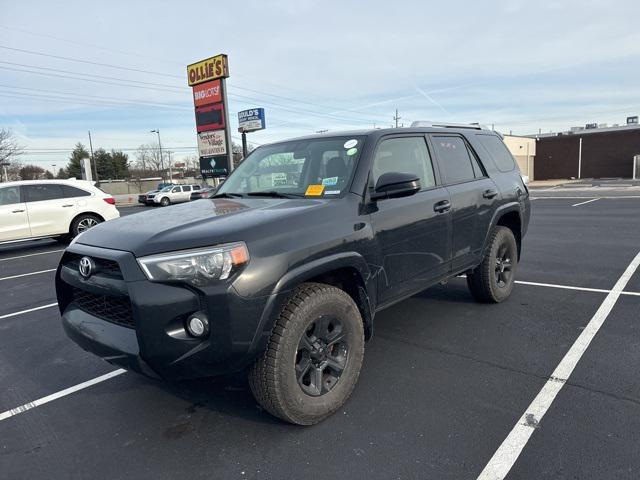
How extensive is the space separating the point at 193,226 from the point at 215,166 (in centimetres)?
1642

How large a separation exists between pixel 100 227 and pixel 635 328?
15.1ft

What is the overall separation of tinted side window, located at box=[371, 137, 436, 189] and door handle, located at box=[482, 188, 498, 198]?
82 cm

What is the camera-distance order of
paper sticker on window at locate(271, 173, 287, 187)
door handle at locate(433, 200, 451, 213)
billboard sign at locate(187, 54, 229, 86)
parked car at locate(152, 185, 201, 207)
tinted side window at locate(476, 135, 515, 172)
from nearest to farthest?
paper sticker on window at locate(271, 173, 287, 187) < door handle at locate(433, 200, 451, 213) < tinted side window at locate(476, 135, 515, 172) < billboard sign at locate(187, 54, 229, 86) < parked car at locate(152, 185, 201, 207)

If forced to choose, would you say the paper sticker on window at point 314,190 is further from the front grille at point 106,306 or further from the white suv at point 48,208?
the white suv at point 48,208

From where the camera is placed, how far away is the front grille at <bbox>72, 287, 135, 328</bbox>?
2633mm

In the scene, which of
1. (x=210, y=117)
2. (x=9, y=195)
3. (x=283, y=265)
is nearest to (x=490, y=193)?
(x=283, y=265)

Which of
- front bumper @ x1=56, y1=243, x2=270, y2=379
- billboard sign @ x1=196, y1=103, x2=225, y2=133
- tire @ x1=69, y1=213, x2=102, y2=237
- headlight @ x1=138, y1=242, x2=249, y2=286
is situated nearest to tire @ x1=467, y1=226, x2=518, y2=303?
front bumper @ x1=56, y1=243, x2=270, y2=379

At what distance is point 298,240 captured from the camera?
8.98 ft

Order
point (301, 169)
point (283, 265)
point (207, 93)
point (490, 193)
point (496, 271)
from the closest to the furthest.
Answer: point (283, 265), point (301, 169), point (490, 193), point (496, 271), point (207, 93)

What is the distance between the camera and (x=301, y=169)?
3.71 meters

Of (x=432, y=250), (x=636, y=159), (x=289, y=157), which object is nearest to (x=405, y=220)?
(x=432, y=250)

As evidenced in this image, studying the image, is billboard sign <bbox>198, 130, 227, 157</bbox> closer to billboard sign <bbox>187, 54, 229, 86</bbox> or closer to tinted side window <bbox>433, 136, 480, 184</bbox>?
billboard sign <bbox>187, 54, 229, 86</bbox>

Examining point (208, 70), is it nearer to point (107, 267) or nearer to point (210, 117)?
point (210, 117)

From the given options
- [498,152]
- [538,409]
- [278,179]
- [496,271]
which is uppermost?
[498,152]
